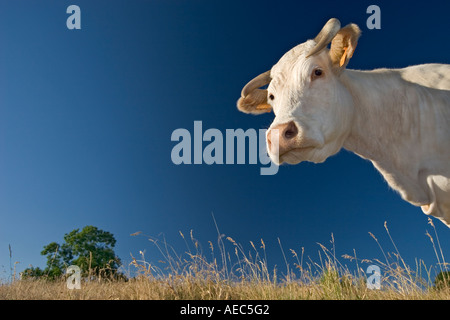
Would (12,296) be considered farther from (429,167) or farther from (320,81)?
(429,167)

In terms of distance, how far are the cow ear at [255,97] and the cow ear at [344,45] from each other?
60.1 inches

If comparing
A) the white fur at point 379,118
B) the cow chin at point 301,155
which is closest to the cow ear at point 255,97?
the white fur at point 379,118

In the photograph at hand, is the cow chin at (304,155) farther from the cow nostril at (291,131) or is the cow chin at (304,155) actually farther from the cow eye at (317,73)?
the cow eye at (317,73)

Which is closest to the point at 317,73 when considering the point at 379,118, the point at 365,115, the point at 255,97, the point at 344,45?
the point at 344,45

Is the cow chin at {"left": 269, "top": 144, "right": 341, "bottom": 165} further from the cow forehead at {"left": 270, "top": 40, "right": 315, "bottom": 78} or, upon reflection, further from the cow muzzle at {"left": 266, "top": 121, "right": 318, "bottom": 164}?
the cow forehead at {"left": 270, "top": 40, "right": 315, "bottom": 78}

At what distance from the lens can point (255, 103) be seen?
326 inches

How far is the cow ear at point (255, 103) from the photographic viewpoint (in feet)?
26.6

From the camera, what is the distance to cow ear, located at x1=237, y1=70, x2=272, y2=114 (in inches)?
307

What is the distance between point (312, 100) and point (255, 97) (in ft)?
7.16

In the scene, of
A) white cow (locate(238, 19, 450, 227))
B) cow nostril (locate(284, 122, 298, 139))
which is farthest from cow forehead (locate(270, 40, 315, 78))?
cow nostril (locate(284, 122, 298, 139))

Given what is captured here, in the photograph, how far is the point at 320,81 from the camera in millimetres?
6301
